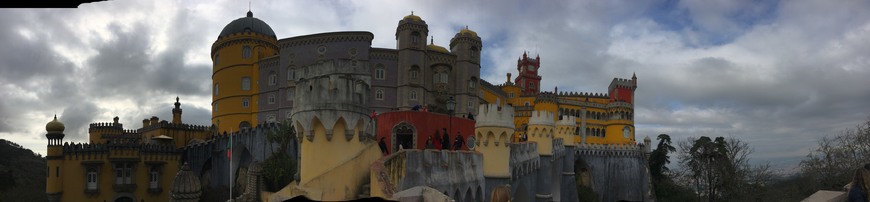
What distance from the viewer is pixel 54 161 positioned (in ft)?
114

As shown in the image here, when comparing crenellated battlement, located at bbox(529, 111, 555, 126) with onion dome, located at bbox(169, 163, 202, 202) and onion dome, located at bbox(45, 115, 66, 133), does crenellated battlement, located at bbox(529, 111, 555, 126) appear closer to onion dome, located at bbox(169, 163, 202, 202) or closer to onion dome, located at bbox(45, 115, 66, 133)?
onion dome, located at bbox(169, 163, 202, 202)

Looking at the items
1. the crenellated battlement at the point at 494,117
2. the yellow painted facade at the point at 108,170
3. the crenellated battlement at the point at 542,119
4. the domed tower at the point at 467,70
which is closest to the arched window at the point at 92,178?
the yellow painted facade at the point at 108,170

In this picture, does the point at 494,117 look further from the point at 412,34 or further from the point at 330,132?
the point at 412,34

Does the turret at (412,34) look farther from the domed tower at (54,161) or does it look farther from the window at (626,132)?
the window at (626,132)

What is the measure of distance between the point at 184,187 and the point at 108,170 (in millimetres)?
27645

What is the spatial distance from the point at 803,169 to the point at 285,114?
4020 cm

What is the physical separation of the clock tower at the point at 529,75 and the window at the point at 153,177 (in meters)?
45.4

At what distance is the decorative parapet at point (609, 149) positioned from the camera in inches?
2103

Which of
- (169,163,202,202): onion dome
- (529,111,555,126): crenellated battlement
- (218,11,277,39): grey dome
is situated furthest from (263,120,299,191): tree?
(218,11,277,39): grey dome

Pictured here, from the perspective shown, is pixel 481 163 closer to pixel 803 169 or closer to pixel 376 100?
pixel 376 100

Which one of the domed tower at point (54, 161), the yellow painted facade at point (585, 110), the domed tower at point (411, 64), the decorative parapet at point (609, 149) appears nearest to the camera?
the domed tower at point (54, 161)

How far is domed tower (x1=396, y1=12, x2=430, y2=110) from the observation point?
43469 millimetres

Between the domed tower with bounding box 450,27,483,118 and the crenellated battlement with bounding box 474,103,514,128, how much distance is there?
2292cm

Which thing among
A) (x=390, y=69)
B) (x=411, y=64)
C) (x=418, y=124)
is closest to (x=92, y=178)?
(x=390, y=69)
